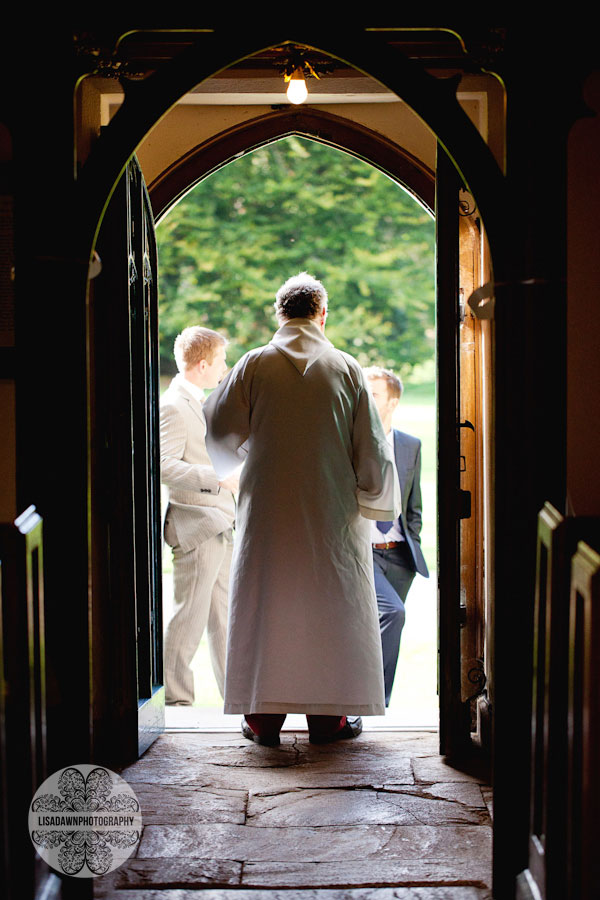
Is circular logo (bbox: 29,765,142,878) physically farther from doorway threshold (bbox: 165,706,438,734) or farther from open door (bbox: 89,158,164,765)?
doorway threshold (bbox: 165,706,438,734)

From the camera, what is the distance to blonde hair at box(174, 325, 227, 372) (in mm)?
4602

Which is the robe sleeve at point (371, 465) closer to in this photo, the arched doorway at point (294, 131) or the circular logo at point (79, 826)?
the arched doorway at point (294, 131)

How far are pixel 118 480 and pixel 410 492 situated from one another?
153 centimetres

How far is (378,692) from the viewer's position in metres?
3.72

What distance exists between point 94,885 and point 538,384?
1778 mm

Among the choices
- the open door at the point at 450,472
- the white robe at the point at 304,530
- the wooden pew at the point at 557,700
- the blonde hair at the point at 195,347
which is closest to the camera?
the wooden pew at the point at 557,700

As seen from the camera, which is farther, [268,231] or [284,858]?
[268,231]

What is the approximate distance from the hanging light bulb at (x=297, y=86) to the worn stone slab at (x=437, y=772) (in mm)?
2364

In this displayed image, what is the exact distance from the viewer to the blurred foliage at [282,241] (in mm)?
11977

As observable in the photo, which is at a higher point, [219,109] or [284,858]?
[219,109]

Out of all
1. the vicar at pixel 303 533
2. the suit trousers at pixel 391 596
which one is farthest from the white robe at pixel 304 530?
the suit trousers at pixel 391 596

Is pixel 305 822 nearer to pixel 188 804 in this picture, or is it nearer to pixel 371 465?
pixel 188 804

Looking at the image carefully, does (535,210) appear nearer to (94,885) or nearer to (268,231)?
(94,885)

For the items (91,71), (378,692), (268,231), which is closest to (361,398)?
(378,692)
